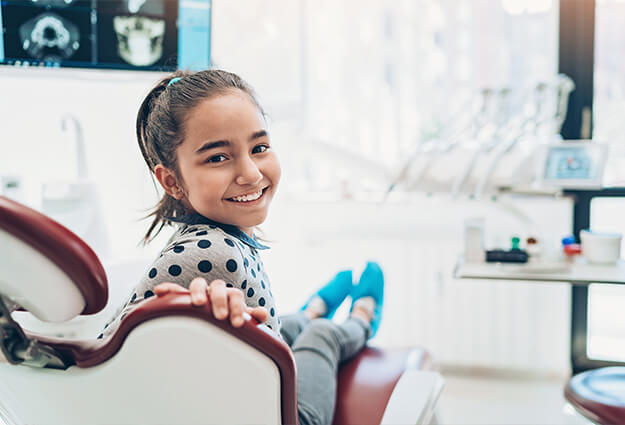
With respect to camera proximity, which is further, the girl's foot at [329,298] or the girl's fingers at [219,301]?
the girl's foot at [329,298]

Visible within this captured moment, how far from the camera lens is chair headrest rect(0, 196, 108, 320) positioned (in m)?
0.62

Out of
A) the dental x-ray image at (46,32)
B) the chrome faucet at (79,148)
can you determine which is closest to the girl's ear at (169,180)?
the dental x-ray image at (46,32)

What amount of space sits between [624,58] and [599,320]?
1.15m

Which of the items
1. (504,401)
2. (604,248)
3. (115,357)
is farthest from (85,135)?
(504,401)

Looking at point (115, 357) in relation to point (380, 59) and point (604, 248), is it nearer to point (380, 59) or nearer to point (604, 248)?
point (604, 248)

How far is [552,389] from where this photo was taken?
2414 mm

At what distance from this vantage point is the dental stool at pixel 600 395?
1.28 meters

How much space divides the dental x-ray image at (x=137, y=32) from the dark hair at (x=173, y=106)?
33.8 inches

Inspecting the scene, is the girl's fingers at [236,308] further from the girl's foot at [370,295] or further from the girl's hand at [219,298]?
the girl's foot at [370,295]

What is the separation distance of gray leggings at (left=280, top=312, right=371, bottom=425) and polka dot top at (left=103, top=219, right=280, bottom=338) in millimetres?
313

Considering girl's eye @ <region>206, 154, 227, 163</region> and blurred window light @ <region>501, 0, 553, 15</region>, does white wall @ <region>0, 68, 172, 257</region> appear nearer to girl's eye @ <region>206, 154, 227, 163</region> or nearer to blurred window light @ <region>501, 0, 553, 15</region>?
girl's eye @ <region>206, 154, 227, 163</region>

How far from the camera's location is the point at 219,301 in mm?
700

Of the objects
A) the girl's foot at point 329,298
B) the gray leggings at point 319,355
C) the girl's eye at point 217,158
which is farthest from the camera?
the girl's foot at point 329,298

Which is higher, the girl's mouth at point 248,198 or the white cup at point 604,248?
the girl's mouth at point 248,198
